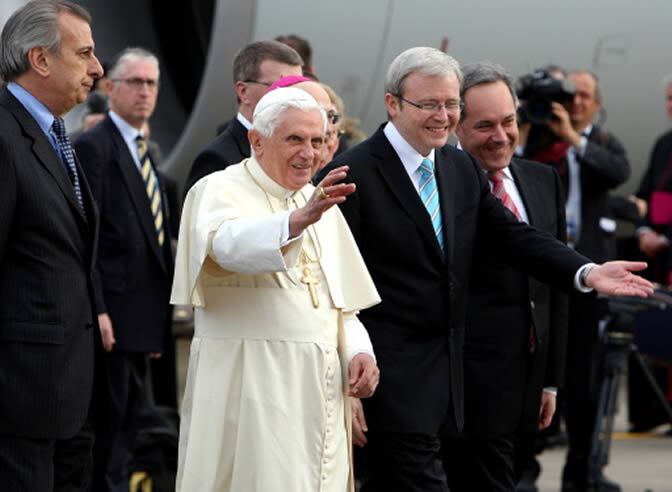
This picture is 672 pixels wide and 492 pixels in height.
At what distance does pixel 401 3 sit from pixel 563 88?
2.18 meters

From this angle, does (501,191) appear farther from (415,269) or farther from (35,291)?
(35,291)

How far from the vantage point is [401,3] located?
919 centimetres

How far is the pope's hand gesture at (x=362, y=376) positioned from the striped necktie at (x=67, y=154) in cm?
88

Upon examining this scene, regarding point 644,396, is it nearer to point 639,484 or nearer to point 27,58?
point 639,484

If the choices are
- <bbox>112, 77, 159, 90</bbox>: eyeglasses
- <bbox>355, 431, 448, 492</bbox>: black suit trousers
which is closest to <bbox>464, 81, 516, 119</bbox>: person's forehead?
<bbox>355, 431, 448, 492</bbox>: black suit trousers

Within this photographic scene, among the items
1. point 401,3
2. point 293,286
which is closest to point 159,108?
point 401,3

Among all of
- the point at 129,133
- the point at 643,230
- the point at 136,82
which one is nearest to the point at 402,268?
the point at 129,133

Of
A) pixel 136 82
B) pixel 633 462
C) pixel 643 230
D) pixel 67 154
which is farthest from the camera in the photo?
pixel 643 230

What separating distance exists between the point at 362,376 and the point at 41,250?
869 millimetres

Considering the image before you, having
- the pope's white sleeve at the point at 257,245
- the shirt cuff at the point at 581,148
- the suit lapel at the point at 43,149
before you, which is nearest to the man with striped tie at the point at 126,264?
the shirt cuff at the point at 581,148

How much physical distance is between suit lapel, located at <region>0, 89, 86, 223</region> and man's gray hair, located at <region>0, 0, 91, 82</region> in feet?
0.27

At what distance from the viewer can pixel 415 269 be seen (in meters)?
4.89

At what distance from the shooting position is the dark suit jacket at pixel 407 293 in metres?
4.82

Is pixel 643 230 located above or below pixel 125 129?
below
